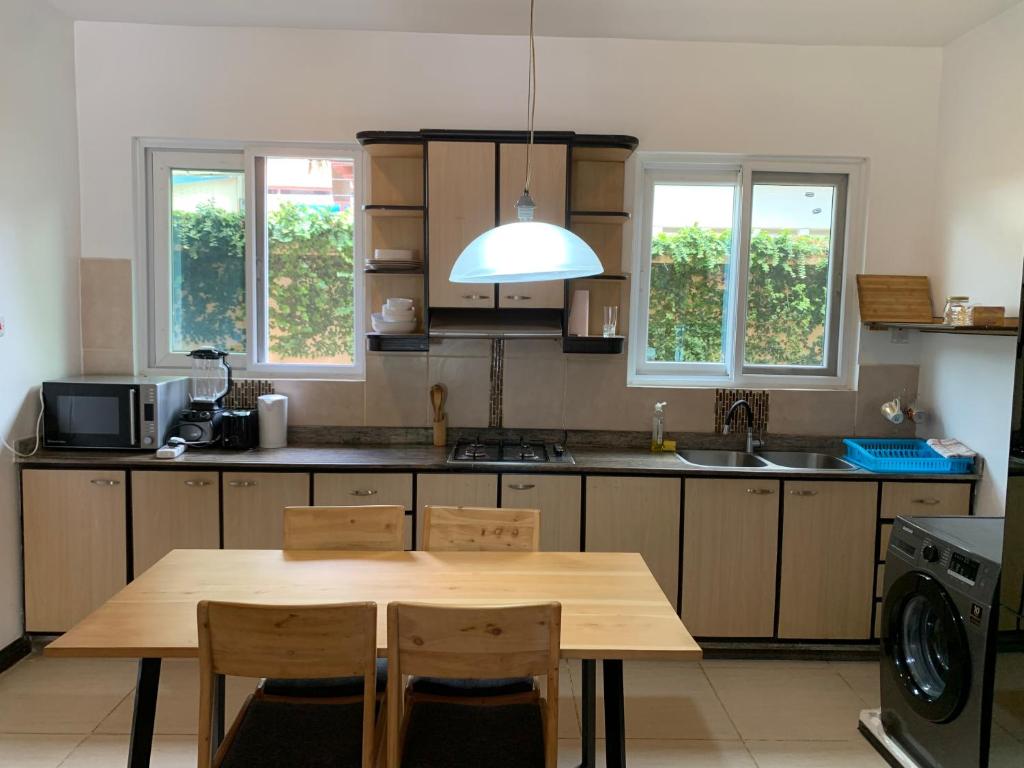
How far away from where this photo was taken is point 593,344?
3.78 meters

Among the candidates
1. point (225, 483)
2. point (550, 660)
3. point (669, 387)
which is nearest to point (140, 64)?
point (225, 483)

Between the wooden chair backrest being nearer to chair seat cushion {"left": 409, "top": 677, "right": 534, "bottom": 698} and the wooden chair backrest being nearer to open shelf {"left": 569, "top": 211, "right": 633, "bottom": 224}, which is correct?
chair seat cushion {"left": 409, "top": 677, "right": 534, "bottom": 698}

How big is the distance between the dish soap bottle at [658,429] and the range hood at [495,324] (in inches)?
27.1

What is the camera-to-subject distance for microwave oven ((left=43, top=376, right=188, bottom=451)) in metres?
3.52

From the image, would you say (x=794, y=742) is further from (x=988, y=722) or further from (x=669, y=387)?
(x=669, y=387)

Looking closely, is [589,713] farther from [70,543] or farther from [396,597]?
[70,543]

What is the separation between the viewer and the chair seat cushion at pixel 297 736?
188 cm

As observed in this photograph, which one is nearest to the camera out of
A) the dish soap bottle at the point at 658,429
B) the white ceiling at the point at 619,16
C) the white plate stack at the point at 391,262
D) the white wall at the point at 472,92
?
the white ceiling at the point at 619,16

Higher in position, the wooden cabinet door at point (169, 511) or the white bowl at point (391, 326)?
the white bowl at point (391, 326)

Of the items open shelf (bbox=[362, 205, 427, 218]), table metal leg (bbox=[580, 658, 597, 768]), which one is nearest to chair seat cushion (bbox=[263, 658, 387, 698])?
table metal leg (bbox=[580, 658, 597, 768])

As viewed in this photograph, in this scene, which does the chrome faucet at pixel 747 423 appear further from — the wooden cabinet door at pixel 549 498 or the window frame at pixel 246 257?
the window frame at pixel 246 257

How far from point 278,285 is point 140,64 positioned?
127 centimetres

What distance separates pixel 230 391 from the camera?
399 cm

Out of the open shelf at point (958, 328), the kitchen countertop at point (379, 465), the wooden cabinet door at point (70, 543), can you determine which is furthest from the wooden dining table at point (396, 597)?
the open shelf at point (958, 328)
